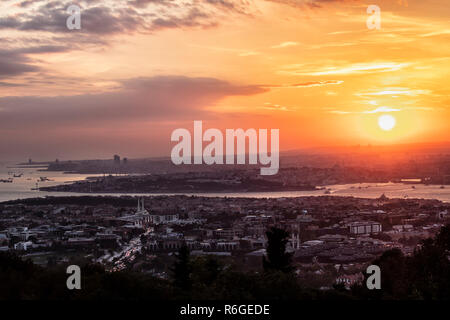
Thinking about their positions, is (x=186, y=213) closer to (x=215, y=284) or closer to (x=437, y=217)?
(x=437, y=217)

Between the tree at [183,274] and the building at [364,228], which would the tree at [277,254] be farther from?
the building at [364,228]

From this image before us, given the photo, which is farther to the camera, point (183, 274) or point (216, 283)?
point (183, 274)

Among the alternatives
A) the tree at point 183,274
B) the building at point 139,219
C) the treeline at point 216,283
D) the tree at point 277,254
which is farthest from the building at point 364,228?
the tree at point 183,274

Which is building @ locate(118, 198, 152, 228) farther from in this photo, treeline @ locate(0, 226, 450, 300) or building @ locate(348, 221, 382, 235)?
treeline @ locate(0, 226, 450, 300)

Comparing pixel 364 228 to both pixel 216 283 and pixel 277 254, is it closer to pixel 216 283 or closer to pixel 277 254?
pixel 277 254

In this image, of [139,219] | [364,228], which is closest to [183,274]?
[364,228]

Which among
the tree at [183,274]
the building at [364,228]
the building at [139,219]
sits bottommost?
the building at [139,219]

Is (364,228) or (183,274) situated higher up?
(183,274)

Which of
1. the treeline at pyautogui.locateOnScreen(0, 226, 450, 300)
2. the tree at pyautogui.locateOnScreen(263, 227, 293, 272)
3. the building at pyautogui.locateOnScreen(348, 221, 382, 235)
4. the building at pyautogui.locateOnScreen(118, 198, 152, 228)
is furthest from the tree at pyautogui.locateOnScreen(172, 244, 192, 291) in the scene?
the building at pyautogui.locateOnScreen(118, 198, 152, 228)

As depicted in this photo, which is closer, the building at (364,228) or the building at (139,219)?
the building at (364,228)

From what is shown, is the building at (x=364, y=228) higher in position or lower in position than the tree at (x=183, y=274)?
lower
